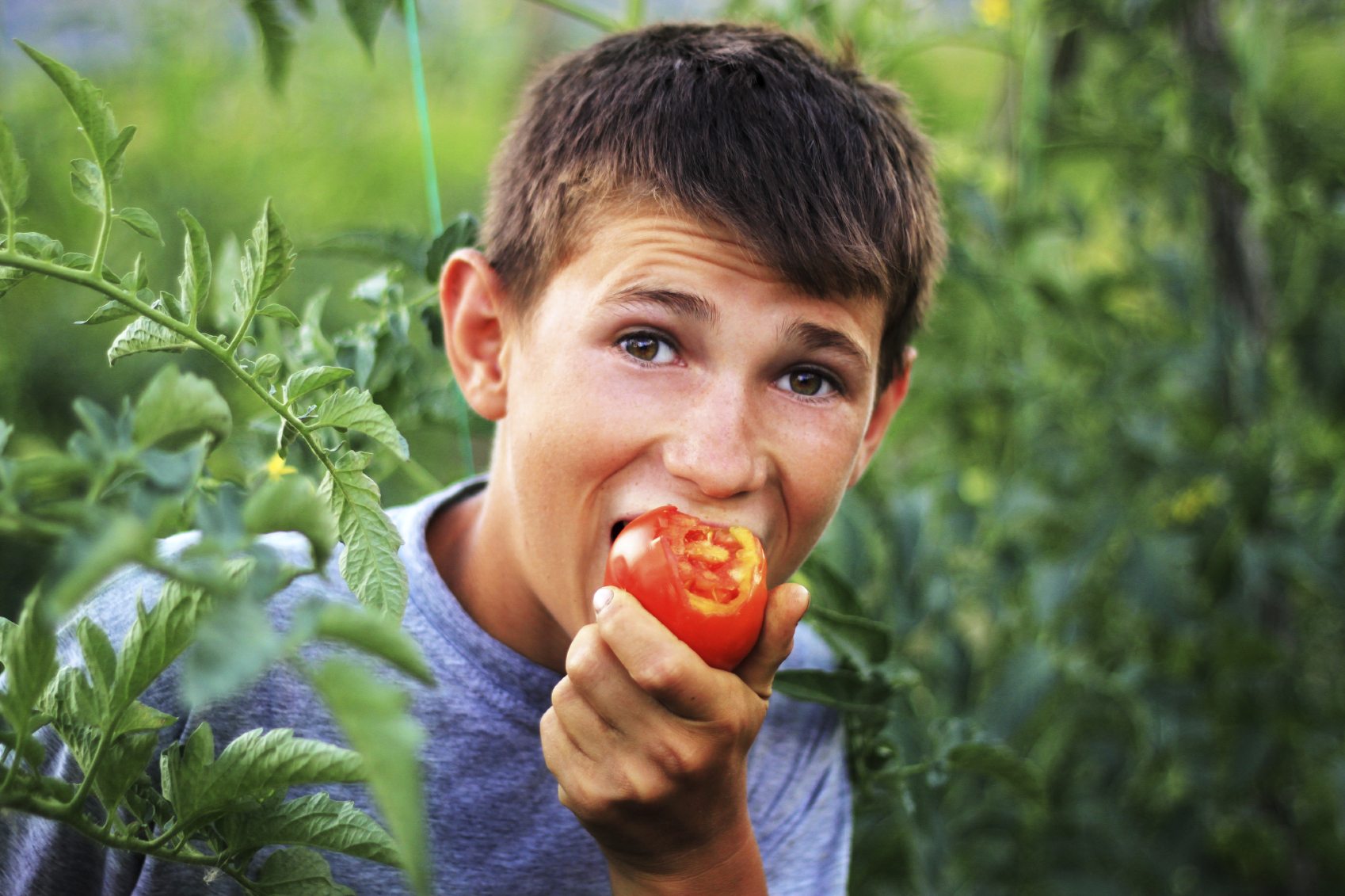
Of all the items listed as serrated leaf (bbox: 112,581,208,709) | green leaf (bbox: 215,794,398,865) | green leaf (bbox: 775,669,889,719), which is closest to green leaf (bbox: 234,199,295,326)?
serrated leaf (bbox: 112,581,208,709)

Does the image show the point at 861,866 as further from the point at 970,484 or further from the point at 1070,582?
the point at 970,484

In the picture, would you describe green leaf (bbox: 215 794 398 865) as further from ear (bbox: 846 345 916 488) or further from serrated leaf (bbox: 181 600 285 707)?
ear (bbox: 846 345 916 488)

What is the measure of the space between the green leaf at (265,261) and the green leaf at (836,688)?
52 centimetres

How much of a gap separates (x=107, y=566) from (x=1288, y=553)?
4.93 ft

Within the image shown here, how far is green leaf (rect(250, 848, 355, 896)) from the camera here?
2.15ft

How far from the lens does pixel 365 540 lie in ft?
2.09

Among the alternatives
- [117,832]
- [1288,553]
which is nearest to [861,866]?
[1288,553]

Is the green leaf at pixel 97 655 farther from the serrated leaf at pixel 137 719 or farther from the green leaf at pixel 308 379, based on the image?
the green leaf at pixel 308 379

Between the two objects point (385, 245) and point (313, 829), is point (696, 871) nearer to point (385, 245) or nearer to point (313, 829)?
point (313, 829)

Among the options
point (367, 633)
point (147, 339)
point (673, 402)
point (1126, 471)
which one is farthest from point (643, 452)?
point (1126, 471)

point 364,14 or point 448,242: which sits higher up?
point 364,14

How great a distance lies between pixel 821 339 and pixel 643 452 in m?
0.17

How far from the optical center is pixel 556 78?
116 cm

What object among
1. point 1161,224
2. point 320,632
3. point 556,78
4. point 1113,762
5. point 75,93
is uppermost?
point 1161,224
